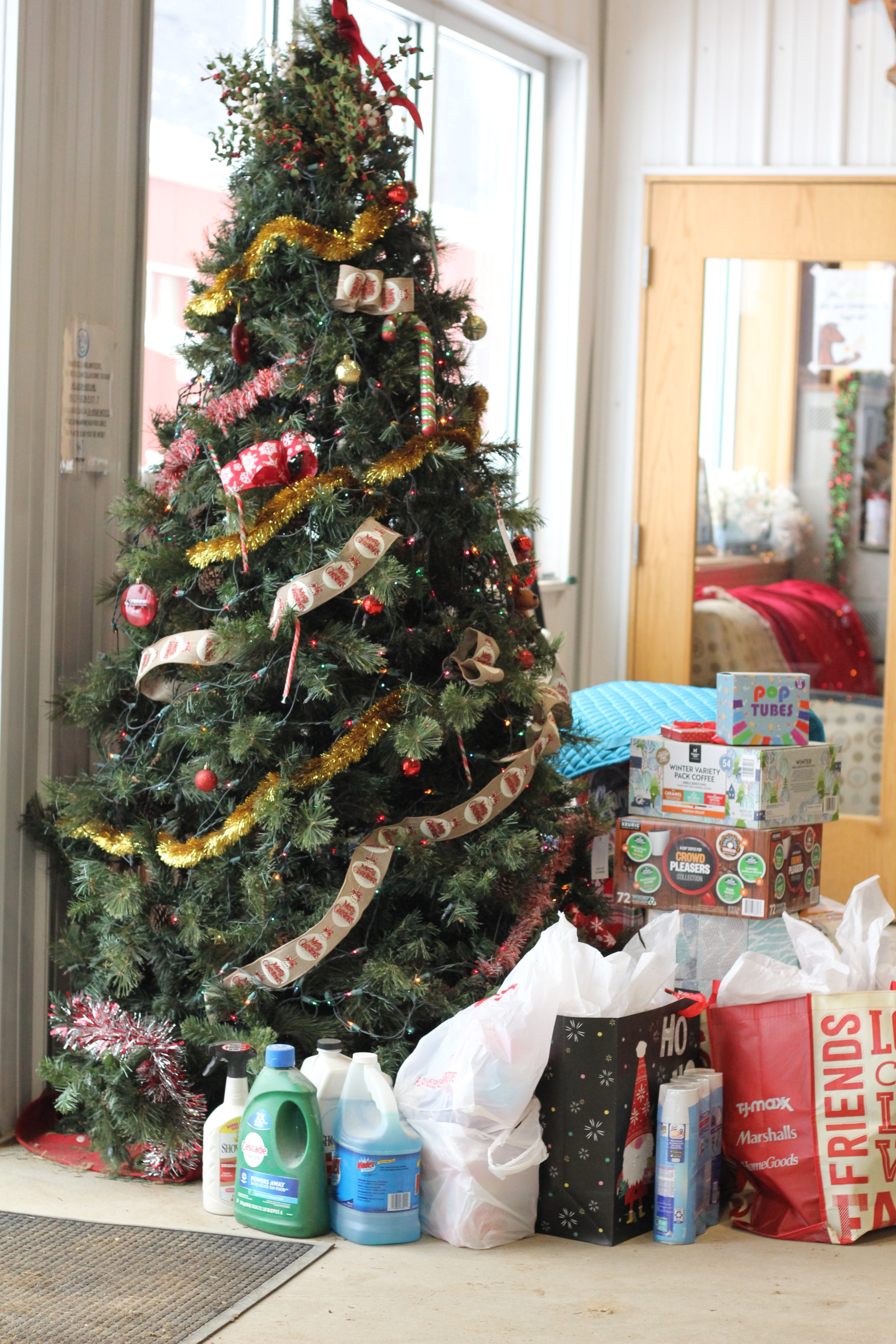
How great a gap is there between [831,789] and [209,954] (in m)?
1.36

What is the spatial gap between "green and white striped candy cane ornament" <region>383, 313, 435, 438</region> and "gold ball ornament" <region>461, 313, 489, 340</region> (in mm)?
136

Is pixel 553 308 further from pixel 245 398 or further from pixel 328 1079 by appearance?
pixel 328 1079

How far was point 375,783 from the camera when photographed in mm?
2527

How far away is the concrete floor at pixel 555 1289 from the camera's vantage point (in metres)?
1.96

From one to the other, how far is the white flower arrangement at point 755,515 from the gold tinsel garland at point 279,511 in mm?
2451

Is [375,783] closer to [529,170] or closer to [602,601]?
[602,601]

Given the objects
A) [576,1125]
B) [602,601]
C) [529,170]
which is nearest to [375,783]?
[576,1125]

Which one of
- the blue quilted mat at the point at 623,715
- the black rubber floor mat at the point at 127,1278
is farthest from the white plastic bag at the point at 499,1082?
the blue quilted mat at the point at 623,715

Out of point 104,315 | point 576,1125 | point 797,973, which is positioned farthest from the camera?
point 104,315

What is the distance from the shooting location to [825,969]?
2.43m

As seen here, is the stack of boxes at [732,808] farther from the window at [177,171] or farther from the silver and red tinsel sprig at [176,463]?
the window at [177,171]

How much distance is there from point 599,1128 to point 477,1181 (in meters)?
0.20

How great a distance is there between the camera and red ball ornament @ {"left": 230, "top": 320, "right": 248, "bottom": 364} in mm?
2551

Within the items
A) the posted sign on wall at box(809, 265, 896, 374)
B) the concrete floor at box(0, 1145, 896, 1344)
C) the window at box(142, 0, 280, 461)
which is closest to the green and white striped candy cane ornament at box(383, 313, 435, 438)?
the window at box(142, 0, 280, 461)
